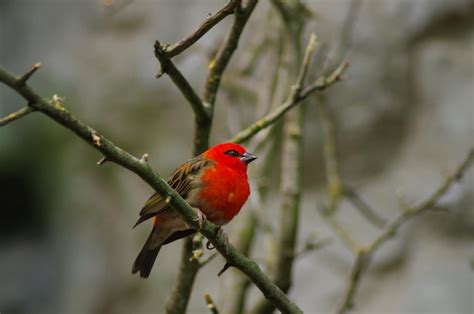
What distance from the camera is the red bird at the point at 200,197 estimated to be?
3730 millimetres

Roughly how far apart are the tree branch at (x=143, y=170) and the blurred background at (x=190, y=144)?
2932 mm

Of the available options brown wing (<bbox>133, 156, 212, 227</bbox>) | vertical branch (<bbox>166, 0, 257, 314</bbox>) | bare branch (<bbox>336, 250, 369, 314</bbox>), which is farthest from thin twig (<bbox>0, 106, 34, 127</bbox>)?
bare branch (<bbox>336, 250, 369, 314</bbox>)

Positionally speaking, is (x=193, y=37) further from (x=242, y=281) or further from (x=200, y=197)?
(x=242, y=281)

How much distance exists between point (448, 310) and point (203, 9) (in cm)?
464

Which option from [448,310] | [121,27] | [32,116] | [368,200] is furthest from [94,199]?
[448,310]

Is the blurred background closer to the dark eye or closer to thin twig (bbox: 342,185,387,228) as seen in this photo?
thin twig (bbox: 342,185,387,228)

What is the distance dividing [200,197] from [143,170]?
138 cm

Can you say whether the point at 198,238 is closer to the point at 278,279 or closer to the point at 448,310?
the point at 278,279

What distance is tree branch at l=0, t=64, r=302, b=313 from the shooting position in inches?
78.7

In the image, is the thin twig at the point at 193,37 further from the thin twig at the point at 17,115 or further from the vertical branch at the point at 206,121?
the thin twig at the point at 17,115

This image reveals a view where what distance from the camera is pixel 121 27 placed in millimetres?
9125

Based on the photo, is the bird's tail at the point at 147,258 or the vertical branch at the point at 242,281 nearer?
the bird's tail at the point at 147,258

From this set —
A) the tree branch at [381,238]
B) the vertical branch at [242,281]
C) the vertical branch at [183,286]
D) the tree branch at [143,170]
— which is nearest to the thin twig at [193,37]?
the tree branch at [143,170]

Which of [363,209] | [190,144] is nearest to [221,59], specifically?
[363,209]
